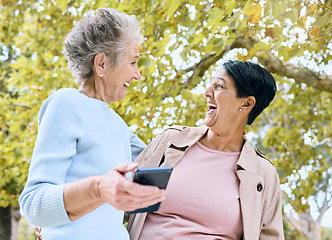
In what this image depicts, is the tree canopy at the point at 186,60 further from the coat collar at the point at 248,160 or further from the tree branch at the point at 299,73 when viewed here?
the coat collar at the point at 248,160

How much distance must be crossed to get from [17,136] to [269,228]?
7.38 metres

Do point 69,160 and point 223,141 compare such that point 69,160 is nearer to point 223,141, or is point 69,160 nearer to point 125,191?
point 125,191

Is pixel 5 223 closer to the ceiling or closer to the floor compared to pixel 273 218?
closer to the floor

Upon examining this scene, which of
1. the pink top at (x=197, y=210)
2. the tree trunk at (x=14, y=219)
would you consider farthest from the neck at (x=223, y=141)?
the tree trunk at (x=14, y=219)

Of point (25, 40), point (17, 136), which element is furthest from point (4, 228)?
point (25, 40)

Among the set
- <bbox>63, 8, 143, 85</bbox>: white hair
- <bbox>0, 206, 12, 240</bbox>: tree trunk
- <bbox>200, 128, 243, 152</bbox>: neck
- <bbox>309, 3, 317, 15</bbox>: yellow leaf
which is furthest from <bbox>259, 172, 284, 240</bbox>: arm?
<bbox>0, 206, 12, 240</bbox>: tree trunk

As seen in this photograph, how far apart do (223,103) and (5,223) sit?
1255 cm

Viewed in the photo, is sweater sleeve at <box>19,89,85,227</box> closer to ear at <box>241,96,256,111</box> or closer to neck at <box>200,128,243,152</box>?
neck at <box>200,128,243,152</box>

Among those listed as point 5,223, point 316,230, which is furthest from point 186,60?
point 316,230

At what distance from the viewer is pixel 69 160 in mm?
1532

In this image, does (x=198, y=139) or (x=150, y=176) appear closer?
(x=150, y=176)

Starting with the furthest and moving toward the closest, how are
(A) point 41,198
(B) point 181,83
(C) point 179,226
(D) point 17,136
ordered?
(D) point 17,136 → (B) point 181,83 → (C) point 179,226 → (A) point 41,198

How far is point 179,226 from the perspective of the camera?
2199 millimetres

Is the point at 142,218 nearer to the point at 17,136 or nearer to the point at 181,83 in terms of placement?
the point at 181,83
